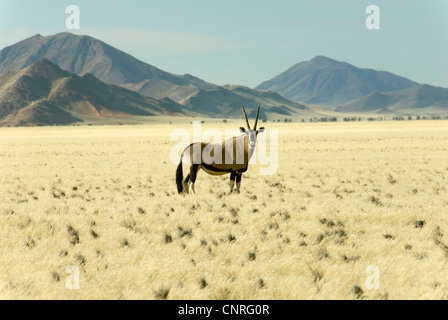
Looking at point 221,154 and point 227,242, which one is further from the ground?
point 221,154

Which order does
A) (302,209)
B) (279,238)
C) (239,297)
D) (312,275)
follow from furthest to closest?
(302,209) → (279,238) → (312,275) → (239,297)

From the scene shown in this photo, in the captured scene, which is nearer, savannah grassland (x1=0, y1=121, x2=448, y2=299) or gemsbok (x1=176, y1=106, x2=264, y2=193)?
savannah grassland (x1=0, y1=121, x2=448, y2=299)

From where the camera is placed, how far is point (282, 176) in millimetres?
23250

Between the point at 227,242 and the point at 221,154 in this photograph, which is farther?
the point at 221,154

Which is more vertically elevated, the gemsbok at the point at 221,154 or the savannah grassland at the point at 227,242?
the gemsbok at the point at 221,154

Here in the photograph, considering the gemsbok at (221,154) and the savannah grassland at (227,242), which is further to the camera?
the gemsbok at (221,154)

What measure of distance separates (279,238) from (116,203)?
22.1ft

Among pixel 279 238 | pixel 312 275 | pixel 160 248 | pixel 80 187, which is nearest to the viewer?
pixel 312 275

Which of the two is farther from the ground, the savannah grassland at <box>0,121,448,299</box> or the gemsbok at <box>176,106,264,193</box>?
the gemsbok at <box>176,106,264,193</box>

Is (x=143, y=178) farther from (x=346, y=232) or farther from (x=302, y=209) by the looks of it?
(x=346, y=232)

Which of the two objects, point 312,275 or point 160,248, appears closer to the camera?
point 312,275
